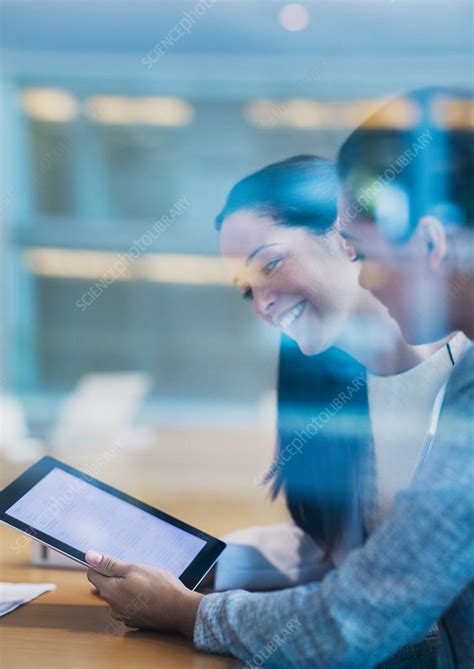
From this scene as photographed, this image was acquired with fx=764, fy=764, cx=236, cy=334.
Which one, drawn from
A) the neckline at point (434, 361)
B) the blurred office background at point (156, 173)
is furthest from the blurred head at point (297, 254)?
the blurred office background at point (156, 173)

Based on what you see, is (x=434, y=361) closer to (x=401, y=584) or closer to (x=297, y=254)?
(x=297, y=254)

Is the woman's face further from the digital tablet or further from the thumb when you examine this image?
the thumb

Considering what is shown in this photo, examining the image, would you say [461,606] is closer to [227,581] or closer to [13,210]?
[227,581]

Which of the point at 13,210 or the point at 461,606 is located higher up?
the point at 13,210

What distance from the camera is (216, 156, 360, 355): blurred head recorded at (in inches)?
58.9

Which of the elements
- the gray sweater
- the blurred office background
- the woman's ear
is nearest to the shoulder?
the gray sweater

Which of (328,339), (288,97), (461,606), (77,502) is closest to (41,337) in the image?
(288,97)

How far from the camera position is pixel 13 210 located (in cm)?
382

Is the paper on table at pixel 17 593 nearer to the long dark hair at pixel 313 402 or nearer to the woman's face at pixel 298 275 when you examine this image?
the long dark hair at pixel 313 402

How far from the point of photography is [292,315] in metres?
1.53

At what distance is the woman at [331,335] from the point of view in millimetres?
1490

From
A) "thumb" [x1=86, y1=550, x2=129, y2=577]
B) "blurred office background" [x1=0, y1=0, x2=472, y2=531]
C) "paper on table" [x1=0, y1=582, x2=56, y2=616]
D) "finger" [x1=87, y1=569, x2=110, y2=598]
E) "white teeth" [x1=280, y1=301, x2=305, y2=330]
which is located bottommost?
"paper on table" [x1=0, y1=582, x2=56, y2=616]

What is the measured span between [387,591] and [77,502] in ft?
1.63

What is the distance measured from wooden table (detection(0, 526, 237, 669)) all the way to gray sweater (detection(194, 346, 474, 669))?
0.33ft
